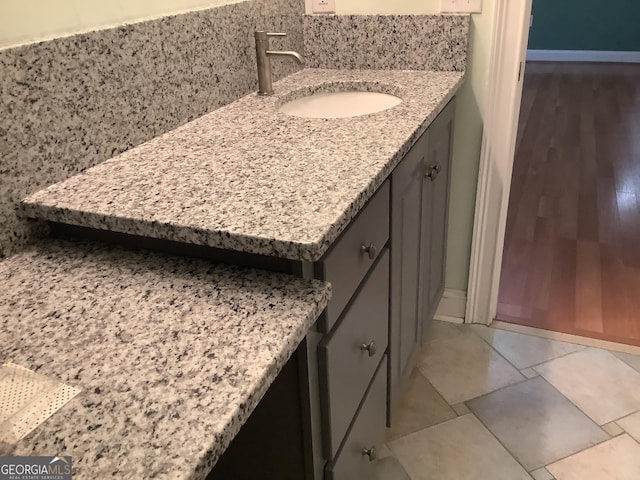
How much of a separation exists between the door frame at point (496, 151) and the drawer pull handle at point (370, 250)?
2.93 ft

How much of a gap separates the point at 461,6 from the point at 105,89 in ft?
3.56

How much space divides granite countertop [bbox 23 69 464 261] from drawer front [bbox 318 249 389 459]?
197 mm

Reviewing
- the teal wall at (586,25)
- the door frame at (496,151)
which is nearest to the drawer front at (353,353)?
the door frame at (496,151)

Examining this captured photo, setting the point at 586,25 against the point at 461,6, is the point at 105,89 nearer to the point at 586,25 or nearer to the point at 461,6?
the point at 461,6

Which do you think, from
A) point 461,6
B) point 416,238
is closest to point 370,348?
point 416,238

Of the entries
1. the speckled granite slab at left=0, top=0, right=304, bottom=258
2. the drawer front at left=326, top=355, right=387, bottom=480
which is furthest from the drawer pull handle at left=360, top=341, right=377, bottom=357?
the speckled granite slab at left=0, top=0, right=304, bottom=258

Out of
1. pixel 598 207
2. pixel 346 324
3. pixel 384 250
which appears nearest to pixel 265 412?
pixel 346 324

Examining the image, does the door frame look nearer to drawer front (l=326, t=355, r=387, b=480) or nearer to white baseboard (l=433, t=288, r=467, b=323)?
white baseboard (l=433, t=288, r=467, b=323)

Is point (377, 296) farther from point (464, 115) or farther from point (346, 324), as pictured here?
point (464, 115)

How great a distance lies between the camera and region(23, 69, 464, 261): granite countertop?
0.80 meters

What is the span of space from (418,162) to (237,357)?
32.5 inches

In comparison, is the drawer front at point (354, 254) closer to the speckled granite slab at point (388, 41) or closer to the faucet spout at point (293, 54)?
the faucet spout at point (293, 54)

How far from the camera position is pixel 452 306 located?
2.06 metres

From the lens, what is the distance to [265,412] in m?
0.87
